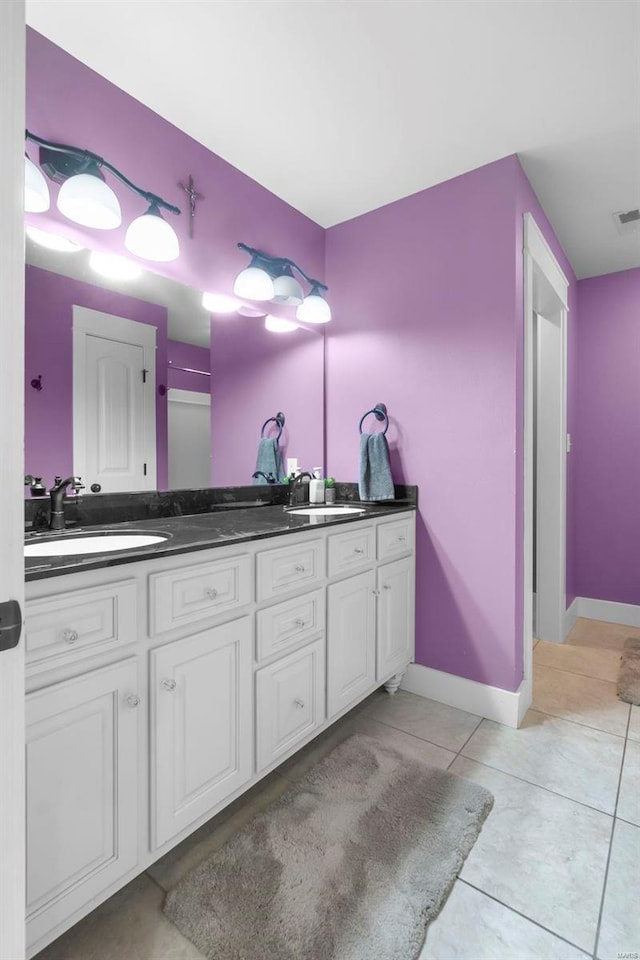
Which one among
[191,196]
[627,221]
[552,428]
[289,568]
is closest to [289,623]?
[289,568]

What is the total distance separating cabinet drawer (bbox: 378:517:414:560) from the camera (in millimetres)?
1975

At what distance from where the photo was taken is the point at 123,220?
5.41ft

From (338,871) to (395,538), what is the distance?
1168mm

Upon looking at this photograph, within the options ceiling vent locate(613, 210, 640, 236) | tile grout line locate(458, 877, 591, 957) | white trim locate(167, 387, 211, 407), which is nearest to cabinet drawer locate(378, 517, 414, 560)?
white trim locate(167, 387, 211, 407)

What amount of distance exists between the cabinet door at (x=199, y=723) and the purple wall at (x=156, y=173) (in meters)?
1.35

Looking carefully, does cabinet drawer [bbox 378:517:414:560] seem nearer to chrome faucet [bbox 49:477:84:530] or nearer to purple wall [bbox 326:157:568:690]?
purple wall [bbox 326:157:568:690]

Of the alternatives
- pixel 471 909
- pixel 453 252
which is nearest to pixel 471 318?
pixel 453 252

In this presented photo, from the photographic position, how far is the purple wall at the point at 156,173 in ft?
4.76

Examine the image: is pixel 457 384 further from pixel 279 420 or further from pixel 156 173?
pixel 156 173

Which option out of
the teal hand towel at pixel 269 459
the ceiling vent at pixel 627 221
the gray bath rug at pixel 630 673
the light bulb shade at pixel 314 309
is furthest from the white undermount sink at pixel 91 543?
the ceiling vent at pixel 627 221

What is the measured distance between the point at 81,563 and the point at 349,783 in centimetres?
119

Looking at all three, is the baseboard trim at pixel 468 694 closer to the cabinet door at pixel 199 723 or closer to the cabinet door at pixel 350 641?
the cabinet door at pixel 350 641

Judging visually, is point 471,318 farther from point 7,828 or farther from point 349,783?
point 7,828

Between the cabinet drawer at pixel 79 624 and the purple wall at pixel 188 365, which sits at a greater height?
the purple wall at pixel 188 365
